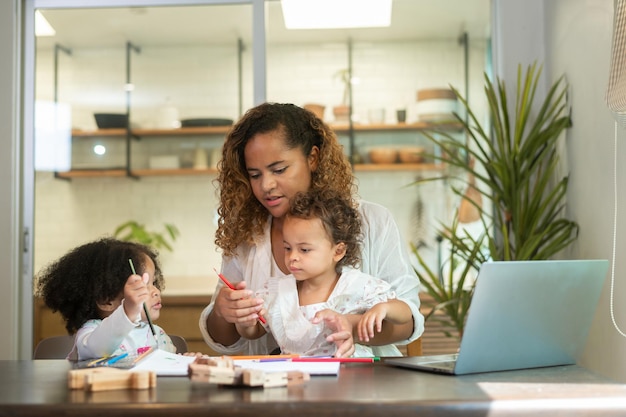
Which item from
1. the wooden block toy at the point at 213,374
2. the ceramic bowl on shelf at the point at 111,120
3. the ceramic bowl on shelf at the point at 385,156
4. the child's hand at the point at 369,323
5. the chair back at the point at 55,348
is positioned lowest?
the chair back at the point at 55,348

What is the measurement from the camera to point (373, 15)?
4.48m

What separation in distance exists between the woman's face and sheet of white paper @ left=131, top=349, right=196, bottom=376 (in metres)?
0.67

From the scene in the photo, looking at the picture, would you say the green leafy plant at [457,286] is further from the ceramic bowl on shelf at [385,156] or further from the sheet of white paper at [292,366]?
the sheet of white paper at [292,366]

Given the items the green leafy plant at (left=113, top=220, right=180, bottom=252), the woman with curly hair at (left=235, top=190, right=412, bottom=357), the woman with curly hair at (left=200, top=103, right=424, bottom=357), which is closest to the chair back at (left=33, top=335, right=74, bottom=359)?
the woman with curly hair at (left=200, top=103, right=424, bottom=357)

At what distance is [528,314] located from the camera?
5.04ft

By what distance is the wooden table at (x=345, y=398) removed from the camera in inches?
46.5

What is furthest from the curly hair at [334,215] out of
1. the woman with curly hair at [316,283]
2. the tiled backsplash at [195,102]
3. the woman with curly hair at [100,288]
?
the tiled backsplash at [195,102]

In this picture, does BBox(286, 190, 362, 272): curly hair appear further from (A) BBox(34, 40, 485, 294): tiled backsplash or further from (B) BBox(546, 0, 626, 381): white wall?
(A) BBox(34, 40, 485, 294): tiled backsplash

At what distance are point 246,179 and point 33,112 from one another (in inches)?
97.3

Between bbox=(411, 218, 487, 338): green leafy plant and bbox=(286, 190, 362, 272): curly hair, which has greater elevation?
bbox=(286, 190, 362, 272): curly hair

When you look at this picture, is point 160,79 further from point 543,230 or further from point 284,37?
point 543,230

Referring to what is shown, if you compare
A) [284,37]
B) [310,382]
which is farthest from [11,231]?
[310,382]

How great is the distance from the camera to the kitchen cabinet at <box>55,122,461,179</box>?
446 centimetres

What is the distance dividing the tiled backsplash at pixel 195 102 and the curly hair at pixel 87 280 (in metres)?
2.06
